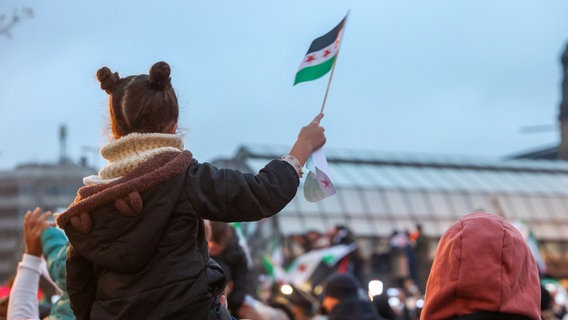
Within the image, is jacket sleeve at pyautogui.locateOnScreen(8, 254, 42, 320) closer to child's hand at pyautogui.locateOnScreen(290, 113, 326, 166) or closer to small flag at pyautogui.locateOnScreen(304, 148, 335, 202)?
small flag at pyautogui.locateOnScreen(304, 148, 335, 202)

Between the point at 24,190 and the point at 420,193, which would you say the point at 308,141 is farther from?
the point at 24,190

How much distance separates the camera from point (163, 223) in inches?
137

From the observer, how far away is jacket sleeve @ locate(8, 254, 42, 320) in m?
4.75

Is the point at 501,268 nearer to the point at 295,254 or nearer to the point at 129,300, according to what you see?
the point at 129,300

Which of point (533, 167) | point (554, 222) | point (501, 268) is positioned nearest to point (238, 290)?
point (501, 268)

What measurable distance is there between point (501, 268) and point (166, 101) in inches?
48.4

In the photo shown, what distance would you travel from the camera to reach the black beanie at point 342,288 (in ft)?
25.2

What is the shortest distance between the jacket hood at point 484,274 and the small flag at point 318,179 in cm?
62

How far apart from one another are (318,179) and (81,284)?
2.90ft

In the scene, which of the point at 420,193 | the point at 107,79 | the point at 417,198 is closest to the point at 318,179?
the point at 107,79

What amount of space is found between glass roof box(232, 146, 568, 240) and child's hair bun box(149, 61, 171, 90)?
32974 millimetres

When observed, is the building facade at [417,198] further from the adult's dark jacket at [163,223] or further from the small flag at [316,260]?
the adult's dark jacket at [163,223]

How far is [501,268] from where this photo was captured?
3.21 meters

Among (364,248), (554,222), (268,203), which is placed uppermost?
(268,203)
